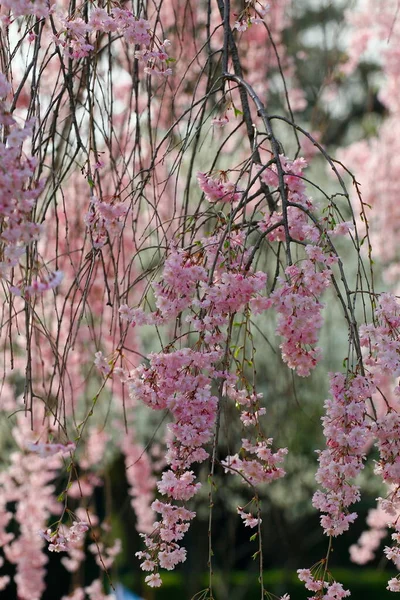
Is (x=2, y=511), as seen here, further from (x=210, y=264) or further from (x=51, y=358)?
(x=210, y=264)

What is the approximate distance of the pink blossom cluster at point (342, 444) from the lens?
138 centimetres

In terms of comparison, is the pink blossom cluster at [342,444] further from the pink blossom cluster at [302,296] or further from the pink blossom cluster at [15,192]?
the pink blossom cluster at [15,192]

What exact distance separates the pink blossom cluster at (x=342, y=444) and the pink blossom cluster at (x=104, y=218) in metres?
0.41

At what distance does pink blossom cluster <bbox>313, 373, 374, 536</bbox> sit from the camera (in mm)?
1377

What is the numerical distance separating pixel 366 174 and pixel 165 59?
14.4 ft

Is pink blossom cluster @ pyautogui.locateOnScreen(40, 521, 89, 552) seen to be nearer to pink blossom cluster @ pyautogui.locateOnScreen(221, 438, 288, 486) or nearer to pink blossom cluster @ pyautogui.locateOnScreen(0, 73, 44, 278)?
pink blossom cluster @ pyautogui.locateOnScreen(221, 438, 288, 486)

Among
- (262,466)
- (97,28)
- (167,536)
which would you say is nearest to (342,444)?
(262,466)

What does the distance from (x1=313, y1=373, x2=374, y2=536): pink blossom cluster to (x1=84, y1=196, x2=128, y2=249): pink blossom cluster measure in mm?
411

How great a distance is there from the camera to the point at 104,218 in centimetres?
153

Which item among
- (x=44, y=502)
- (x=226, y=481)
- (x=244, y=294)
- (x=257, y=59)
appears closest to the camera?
(x=244, y=294)

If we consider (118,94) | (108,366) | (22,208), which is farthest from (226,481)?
(22,208)

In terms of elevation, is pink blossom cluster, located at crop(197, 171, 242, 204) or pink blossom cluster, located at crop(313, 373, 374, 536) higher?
pink blossom cluster, located at crop(197, 171, 242, 204)

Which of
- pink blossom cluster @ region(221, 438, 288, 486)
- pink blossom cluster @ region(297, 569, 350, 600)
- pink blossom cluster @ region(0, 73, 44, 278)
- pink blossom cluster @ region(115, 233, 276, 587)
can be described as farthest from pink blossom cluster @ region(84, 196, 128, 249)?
pink blossom cluster @ region(297, 569, 350, 600)

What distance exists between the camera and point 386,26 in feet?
16.8
